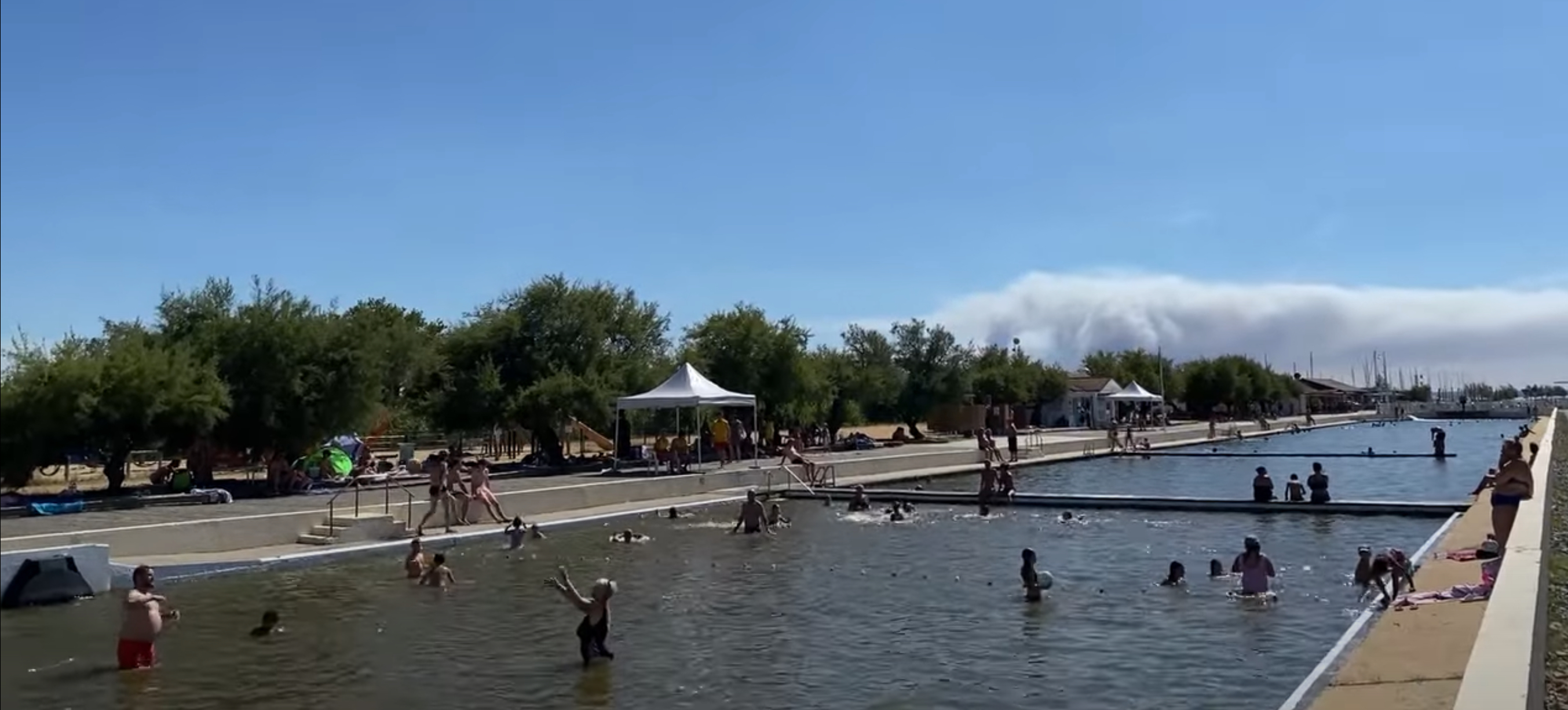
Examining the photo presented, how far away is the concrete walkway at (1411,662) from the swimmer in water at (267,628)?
11.8 metres

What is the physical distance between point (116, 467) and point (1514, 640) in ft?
89.2

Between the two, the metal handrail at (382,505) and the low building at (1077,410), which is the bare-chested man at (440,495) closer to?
the metal handrail at (382,505)

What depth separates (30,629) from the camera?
3.21m

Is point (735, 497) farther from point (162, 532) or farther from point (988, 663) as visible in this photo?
point (988, 663)

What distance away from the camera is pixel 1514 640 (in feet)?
27.0

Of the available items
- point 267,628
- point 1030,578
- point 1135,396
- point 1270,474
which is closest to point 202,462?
point 267,628

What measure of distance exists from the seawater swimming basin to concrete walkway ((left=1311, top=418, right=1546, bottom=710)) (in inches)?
71.4

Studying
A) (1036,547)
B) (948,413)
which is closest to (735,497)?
(1036,547)

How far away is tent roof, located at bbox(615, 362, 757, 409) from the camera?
35719 millimetres

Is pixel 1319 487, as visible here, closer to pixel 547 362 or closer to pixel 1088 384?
pixel 547 362

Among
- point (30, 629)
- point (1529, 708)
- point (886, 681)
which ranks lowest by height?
point (886, 681)

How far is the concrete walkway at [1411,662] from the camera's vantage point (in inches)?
293

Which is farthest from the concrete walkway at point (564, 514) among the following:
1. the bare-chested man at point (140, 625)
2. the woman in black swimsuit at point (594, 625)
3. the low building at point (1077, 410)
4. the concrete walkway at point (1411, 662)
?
the low building at point (1077, 410)

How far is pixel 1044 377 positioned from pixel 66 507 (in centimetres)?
7150
